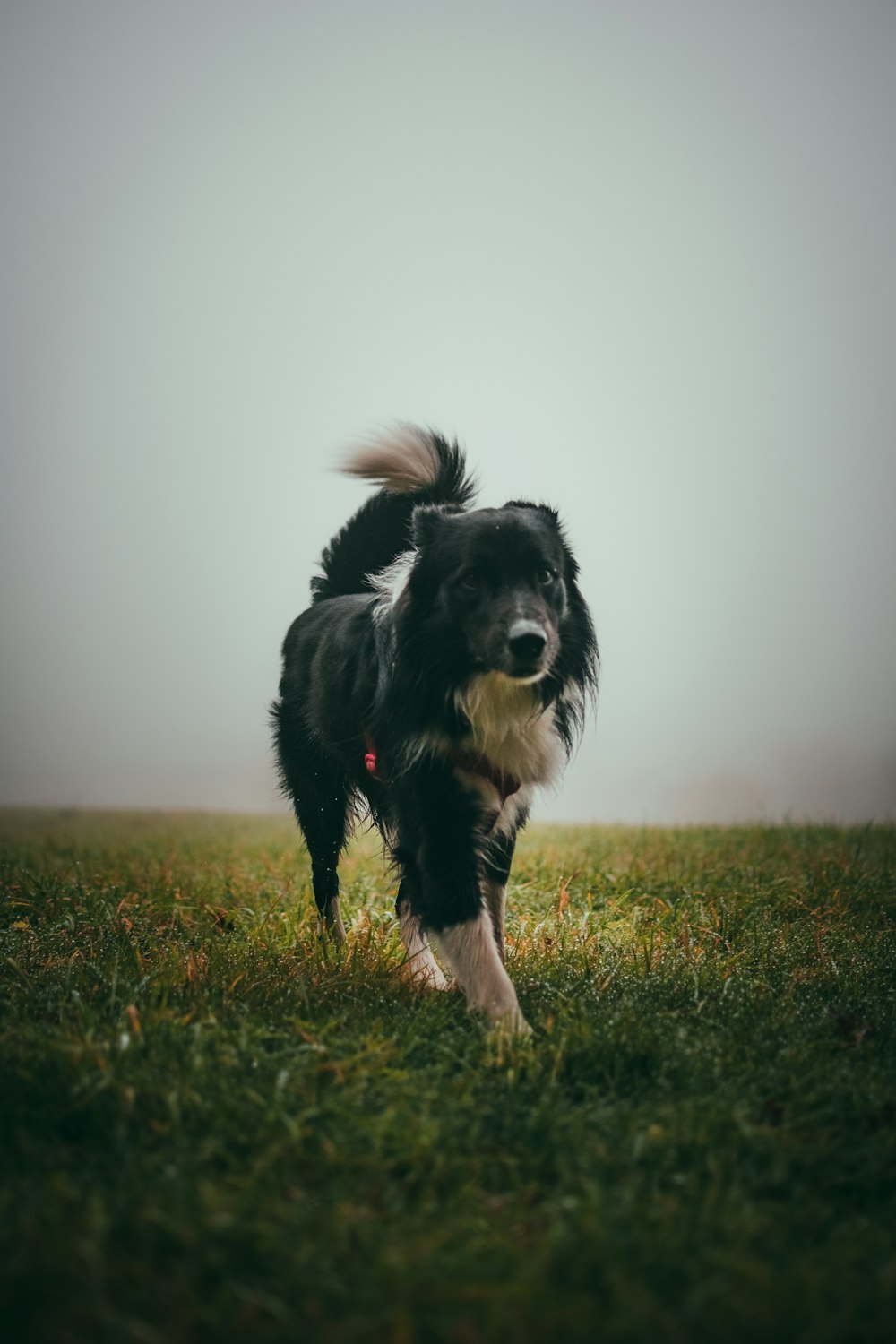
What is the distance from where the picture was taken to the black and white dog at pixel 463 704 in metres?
3.03

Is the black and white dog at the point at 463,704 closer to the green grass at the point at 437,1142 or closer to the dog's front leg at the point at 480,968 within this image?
the dog's front leg at the point at 480,968

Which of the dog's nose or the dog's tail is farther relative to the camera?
the dog's tail

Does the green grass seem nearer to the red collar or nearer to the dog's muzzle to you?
the red collar

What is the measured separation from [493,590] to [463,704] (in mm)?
425

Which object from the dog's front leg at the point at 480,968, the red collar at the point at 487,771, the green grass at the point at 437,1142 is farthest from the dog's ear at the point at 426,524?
the green grass at the point at 437,1142

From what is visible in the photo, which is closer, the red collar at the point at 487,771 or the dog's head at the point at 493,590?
the dog's head at the point at 493,590

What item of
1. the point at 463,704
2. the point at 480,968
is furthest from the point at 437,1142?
the point at 463,704

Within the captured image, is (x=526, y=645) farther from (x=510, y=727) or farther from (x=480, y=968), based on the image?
(x=480, y=968)

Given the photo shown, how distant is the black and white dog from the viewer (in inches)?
119

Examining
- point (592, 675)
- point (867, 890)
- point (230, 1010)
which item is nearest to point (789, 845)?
point (867, 890)

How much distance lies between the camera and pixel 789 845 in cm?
662

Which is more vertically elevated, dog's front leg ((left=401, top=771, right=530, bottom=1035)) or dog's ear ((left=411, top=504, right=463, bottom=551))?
dog's ear ((left=411, top=504, right=463, bottom=551))

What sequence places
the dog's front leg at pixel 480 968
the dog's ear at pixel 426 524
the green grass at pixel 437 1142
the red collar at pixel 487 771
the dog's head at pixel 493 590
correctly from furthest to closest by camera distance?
the dog's ear at pixel 426 524
the red collar at pixel 487 771
the dog's head at pixel 493 590
the dog's front leg at pixel 480 968
the green grass at pixel 437 1142

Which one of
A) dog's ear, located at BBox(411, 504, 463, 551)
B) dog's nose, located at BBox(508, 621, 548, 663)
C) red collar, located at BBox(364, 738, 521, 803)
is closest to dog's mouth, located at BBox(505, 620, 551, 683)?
dog's nose, located at BBox(508, 621, 548, 663)
